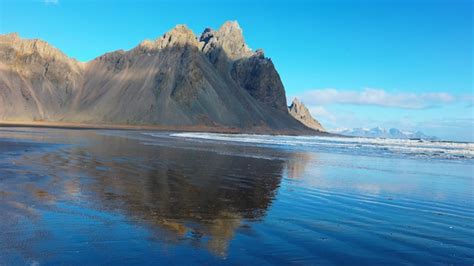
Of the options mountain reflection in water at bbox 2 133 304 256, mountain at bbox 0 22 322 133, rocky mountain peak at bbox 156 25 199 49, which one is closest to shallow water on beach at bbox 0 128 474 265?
mountain reflection in water at bbox 2 133 304 256

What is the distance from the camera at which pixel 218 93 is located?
154m

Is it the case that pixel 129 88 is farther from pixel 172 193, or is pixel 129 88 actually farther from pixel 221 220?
pixel 221 220

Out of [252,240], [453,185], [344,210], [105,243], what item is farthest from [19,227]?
[453,185]

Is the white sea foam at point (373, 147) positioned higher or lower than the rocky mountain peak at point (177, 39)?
lower

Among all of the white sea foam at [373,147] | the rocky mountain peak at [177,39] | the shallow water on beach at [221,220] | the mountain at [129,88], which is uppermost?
the rocky mountain peak at [177,39]

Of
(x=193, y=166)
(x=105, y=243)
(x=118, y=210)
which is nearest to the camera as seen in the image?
(x=105, y=243)

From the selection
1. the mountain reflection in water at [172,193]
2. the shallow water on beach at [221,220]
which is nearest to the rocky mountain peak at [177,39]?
the mountain reflection in water at [172,193]

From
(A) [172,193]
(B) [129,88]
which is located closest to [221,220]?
(A) [172,193]

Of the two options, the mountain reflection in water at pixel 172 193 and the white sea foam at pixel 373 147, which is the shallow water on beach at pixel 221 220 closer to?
the mountain reflection in water at pixel 172 193

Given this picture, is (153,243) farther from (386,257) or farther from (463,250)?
(463,250)

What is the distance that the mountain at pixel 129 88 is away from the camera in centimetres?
13025

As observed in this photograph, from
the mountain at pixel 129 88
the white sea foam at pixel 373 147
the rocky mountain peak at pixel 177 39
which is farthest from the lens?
the rocky mountain peak at pixel 177 39

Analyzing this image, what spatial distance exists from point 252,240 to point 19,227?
171 inches

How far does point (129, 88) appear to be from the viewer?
14175 centimetres
